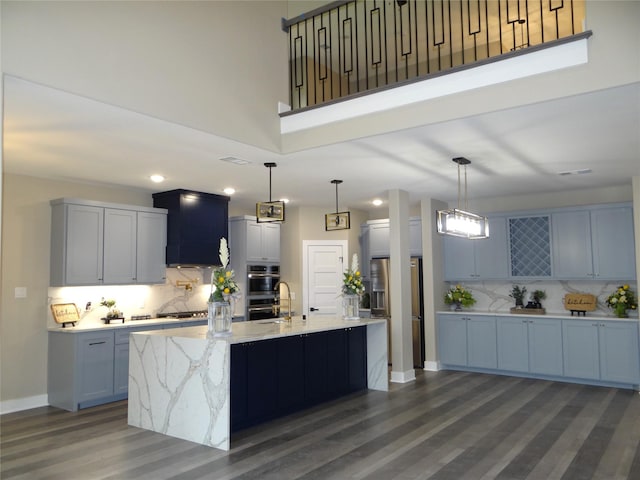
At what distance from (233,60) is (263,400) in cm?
329

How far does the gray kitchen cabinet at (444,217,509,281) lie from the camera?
313 inches

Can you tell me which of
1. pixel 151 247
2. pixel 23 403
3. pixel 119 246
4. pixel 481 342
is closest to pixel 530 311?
pixel 481 342

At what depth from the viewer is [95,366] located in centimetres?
608

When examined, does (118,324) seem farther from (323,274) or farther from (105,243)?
(323,274)

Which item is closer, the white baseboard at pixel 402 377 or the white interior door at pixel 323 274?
the white baseboard at pixel 402 377

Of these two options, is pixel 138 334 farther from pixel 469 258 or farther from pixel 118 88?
pixel 469 258

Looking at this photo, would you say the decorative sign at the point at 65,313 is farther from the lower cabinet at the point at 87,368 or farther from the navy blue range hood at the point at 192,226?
the navy blue range hood at the point at 192,226

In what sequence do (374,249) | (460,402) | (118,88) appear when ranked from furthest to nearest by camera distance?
(374,249)
(460,402)
(118,88)

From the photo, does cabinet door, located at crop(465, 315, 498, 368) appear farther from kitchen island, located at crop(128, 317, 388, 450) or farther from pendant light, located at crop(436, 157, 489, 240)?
kitchen island, located at crop(128, 317, 388, 450)

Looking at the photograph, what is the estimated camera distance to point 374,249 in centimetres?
879

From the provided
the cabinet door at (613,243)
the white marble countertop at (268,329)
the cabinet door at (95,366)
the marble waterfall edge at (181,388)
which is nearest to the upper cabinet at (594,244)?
the cabinet door at (613,243)

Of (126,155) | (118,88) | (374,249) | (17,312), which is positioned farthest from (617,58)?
(17,312)

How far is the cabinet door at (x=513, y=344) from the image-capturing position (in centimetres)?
737

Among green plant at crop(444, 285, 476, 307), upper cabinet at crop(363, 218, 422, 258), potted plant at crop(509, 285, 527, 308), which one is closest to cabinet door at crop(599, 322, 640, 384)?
potted plant at crop(509, 285, 527, 308)
